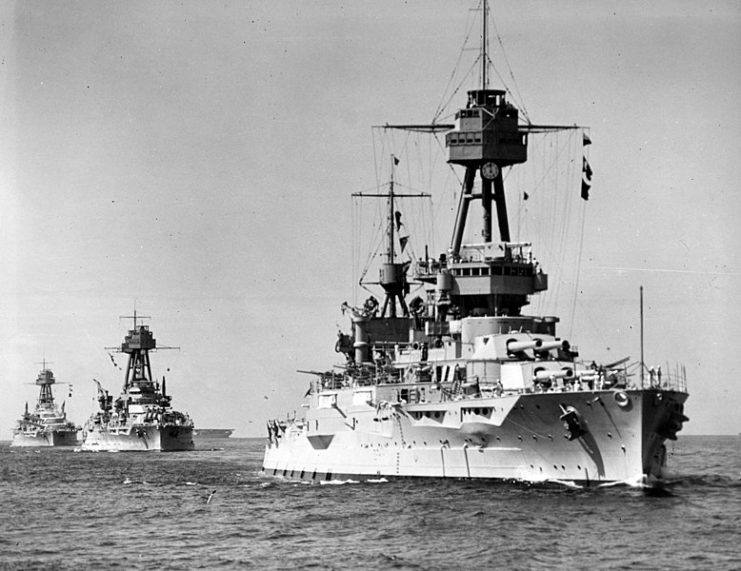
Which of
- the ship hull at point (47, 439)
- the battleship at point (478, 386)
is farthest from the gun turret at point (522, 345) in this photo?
the ship hull at point (47, 439)

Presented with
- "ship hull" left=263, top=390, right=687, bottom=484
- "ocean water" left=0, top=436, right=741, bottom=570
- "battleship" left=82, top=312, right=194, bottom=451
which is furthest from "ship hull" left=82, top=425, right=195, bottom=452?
"ship hull" left=263, top=390, right=687, bottom=484

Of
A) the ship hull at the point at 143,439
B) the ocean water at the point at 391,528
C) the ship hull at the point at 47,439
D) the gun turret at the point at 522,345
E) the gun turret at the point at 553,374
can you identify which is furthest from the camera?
the ship hull at the point at 47,439

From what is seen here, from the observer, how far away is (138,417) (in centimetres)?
12825

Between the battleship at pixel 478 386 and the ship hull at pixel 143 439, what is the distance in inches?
2572

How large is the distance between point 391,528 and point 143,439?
95583 millimetres

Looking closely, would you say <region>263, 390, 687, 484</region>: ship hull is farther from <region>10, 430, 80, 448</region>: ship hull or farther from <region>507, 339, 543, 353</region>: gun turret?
<region>10, 430, 80, 448</region>: ship hull

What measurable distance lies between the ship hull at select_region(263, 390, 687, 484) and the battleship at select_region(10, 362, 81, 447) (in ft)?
401

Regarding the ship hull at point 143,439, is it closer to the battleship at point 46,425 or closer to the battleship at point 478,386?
the battleship at point 46,425

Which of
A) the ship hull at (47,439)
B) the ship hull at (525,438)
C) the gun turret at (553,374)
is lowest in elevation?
the ship hull at (47,439)

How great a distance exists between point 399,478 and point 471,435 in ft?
16.4

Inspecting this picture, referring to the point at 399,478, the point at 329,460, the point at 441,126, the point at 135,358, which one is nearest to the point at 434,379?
the point at 399,478

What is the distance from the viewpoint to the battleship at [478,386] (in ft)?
127

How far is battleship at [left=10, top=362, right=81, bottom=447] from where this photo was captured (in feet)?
538

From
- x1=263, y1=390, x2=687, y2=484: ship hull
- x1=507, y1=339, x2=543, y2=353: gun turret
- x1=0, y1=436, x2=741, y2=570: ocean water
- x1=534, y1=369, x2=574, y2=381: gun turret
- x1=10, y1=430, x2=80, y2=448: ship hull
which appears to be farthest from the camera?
x1=10, y1=430, x2=80, y2=448: ship hull
